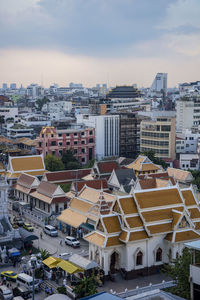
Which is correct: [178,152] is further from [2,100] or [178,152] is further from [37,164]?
[2,100]

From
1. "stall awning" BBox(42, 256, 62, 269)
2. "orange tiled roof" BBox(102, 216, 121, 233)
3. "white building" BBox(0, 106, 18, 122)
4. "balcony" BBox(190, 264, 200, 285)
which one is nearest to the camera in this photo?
"balcony" BBox(190, 264, 200, 285)

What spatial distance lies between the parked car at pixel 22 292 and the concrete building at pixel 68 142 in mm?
44771

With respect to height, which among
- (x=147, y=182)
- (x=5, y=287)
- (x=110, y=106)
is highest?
(x=110, y=106)

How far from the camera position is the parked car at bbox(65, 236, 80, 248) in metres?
36.1

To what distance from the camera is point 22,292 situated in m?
27.4

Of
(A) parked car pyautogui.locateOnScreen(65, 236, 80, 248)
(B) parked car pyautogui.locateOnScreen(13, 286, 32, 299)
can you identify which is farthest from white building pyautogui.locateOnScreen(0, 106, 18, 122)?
(B) parked car pyautogui.locateOnScreen(13, 286, 32, 299)

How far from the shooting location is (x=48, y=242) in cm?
3769

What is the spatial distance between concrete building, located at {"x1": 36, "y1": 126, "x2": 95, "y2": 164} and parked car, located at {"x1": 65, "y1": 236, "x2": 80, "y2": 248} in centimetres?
3601

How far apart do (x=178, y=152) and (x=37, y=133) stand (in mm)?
31313

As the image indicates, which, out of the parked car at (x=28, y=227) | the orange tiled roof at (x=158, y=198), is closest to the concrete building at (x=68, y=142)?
the parked car at (x=28, y=227)

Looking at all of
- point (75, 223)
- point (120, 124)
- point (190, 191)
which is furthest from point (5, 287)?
point (120, 124)

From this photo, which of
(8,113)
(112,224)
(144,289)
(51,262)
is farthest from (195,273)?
(8,113)

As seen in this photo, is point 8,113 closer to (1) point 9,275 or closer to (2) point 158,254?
(1) point 9,275

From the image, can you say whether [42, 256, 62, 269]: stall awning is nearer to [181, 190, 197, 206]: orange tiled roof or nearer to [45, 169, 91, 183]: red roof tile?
[181, 190, 197, 206]: orange tiled roof
